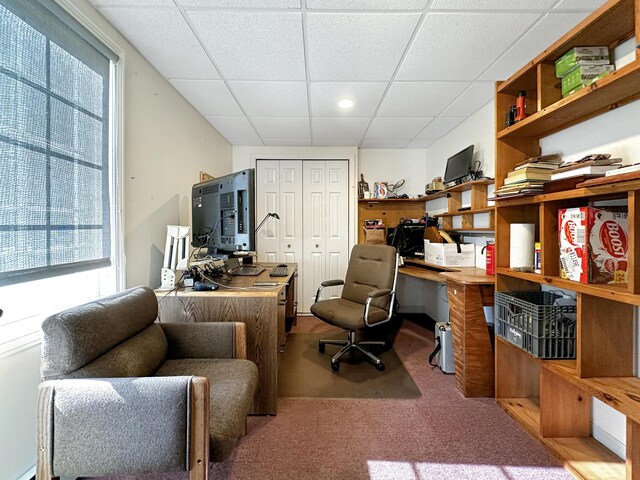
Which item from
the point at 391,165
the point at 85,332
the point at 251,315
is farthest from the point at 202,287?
the point at 391,165

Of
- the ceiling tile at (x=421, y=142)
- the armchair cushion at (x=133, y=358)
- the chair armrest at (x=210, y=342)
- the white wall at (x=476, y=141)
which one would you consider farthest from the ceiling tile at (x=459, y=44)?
the armchair cushion at (x=133, y=358)

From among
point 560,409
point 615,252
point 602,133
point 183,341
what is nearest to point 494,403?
point 560,409

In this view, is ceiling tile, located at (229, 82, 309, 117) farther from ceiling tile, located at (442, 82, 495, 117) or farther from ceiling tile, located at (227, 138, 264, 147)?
ceiling tile, located at (442, 82, 495, 117)

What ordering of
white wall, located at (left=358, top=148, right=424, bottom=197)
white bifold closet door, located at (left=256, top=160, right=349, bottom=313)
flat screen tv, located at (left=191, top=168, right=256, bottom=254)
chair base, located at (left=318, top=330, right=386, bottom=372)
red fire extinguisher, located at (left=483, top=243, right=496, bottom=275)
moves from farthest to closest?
white wall, located at (left=358, top=148, right=424, bottom=197) → white bifold closet door, located at (left=256, top=160, right=349, bottom=313) → chair base, located at (left=318, top=330, right=386, bottom=372) → red fire extinguisher, located at (left=483, top=243, right=496, bottom=275) → flat screen tv, located at (left=191, top=168, right=256, bottom=254)

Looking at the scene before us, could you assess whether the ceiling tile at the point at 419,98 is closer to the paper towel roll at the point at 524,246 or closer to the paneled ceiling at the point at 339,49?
the paneled ceiling at the point at 339,49

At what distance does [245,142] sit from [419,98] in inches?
90.5

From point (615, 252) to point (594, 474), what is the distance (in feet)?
3.52

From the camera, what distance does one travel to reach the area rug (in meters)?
2.03

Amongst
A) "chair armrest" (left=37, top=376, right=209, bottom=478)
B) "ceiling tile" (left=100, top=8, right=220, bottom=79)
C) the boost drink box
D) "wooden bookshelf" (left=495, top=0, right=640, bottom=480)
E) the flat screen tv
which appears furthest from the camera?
the flat screen tv

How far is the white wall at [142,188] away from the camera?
45.2 inches

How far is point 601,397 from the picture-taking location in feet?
3.96

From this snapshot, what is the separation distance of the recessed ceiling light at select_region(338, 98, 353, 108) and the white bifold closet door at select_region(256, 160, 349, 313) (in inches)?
49.7

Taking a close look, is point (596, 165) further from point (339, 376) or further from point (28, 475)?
point (28, 475)

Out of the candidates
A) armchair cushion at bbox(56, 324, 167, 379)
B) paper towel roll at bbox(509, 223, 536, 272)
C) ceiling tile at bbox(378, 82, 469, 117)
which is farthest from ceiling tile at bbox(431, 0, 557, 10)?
armchair cushion at bbox(56, 324, 167, 379)
